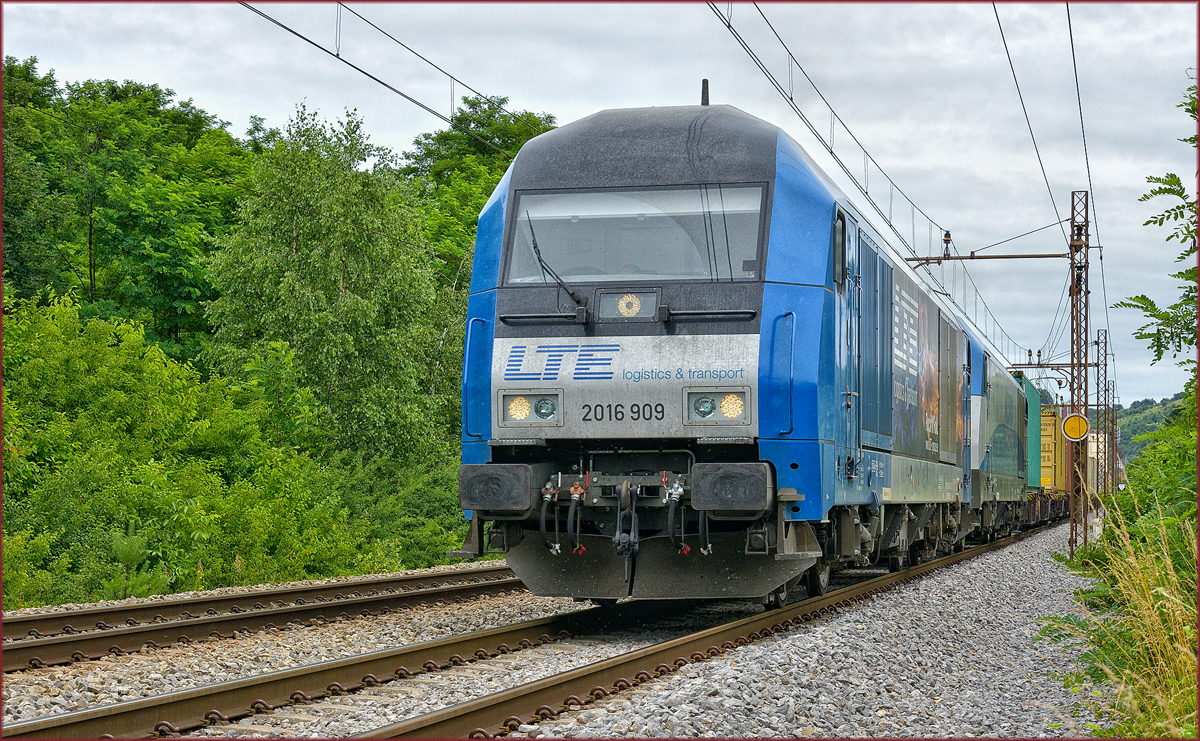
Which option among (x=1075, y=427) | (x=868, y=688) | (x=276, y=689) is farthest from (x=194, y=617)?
(x=1075, y=427)

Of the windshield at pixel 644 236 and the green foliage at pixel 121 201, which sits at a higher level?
the green foliage at pixel 121 201

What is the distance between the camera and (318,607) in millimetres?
10094

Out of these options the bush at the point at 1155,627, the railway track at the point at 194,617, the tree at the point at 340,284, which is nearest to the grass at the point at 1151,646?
the bush at the point at 1155,627

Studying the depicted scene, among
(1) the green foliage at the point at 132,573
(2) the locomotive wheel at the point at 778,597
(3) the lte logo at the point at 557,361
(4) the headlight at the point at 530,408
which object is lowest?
(1) the green foliage at the point at 132,573

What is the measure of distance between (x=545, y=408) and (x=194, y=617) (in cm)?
375

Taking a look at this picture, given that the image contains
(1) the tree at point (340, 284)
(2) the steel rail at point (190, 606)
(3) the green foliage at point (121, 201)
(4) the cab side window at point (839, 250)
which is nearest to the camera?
(2) the steel rail at point (190, 606)

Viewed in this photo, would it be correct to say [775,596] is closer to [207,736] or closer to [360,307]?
[207,736]

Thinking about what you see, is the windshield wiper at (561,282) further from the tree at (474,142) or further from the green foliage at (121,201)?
the tree at (474,142)

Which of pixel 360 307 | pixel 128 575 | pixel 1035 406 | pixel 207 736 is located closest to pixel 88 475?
pixel 128 575

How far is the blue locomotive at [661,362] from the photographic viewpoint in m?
8.49

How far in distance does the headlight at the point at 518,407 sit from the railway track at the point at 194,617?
105 inches

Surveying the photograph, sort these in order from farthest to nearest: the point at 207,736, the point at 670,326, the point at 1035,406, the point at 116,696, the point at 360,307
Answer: the point at 1035,406
the point at 360,307
the point at 670,326
the point at 116,696
the point at 207,736

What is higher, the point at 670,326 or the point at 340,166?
the point at 340,166

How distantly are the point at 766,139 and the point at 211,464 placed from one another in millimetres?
15682
